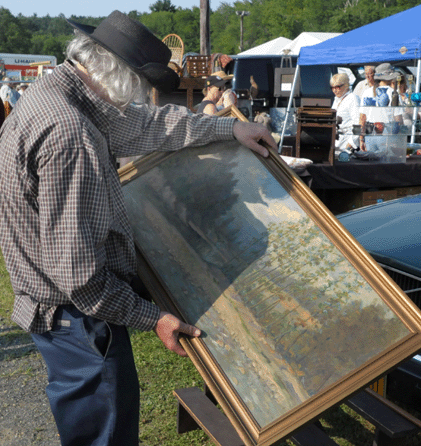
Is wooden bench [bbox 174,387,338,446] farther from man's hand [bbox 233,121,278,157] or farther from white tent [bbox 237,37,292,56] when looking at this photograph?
white tent [bbox 237,37,292,56]

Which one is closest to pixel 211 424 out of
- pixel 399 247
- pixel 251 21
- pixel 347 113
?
pixel 399 247

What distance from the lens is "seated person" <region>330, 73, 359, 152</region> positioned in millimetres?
6816

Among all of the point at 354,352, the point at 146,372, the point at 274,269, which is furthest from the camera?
the point at 146,372

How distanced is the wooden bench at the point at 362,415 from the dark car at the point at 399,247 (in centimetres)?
11

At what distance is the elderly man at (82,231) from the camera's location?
149cm

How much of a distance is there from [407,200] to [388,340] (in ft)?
8.47

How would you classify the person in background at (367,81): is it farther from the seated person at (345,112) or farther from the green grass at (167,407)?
the green grass at (167,407)

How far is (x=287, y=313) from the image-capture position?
61.9 inches

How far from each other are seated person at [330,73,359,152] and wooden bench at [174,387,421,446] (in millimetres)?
4699

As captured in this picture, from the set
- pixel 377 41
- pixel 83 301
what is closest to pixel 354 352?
pixel 83 301

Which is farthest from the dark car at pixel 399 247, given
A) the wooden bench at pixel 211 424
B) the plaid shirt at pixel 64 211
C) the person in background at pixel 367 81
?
the person in background at pixel 367 81

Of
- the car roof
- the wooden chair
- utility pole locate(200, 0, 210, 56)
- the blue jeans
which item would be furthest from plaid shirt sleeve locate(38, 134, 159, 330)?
utility pole locate(200, 0, 210, 56)

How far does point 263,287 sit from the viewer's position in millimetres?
1670

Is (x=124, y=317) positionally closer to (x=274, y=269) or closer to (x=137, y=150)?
(x=274, y=269)
